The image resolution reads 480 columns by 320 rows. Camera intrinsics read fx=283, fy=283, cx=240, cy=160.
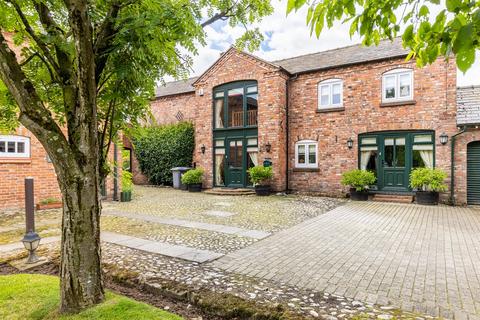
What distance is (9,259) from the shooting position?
4695mm

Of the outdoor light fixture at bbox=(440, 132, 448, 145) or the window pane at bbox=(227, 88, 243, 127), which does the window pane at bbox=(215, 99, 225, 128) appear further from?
the outdoor light fixture at bbox=(440, 132, 448, 145)

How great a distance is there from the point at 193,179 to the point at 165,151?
3614mm

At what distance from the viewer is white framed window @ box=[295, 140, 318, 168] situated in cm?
1362

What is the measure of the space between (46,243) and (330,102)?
39.3 ft

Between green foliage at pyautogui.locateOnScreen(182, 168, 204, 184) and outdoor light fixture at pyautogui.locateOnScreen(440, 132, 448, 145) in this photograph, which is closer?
outdoor light fixture at pyautogui.locateOnScreen(440, 132, 448, 145)

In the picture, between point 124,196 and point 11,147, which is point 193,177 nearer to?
point 124,196

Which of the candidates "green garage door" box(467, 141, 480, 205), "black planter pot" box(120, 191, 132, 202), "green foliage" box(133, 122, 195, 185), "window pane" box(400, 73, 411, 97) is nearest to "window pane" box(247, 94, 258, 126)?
"green foliage" box(133, 122, 195, 185)

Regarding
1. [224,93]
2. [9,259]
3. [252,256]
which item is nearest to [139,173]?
[224,93]

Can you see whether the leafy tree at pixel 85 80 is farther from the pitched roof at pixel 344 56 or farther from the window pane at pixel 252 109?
the window pane at pixel 252 109

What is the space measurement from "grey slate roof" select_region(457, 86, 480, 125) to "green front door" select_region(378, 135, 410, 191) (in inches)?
80.3

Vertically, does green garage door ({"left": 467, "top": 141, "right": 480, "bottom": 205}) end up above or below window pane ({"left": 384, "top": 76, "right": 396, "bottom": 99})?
below

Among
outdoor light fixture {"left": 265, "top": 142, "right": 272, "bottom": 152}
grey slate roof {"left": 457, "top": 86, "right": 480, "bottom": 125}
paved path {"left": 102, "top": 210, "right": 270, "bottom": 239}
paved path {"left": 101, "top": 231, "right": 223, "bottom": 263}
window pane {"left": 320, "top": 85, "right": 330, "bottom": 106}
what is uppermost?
window pane {"left": 320, "top": 85, "right": 330, "bottom": 106}

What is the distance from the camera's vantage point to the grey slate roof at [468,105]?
10406 millimetres

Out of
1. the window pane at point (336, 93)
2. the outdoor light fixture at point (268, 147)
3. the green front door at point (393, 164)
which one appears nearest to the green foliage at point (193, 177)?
the outdoor light fixture at point (268, 147)
